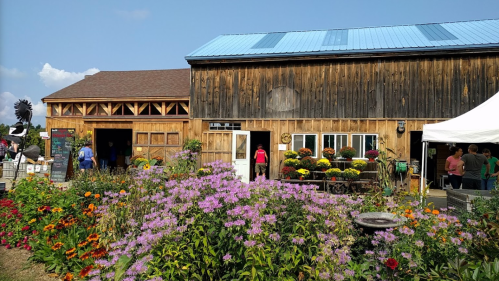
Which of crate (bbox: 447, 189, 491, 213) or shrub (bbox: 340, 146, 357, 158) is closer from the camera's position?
crate (bbox: 447, 189, 491, 213)

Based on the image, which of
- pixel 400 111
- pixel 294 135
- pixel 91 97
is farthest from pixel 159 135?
pixel 400 111

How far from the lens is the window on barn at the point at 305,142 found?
12844 mm

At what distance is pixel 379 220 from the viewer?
15.4 feet

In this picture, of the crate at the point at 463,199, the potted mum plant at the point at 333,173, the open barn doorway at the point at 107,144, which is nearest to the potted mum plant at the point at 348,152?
the potted mum plant at the point at 333,173

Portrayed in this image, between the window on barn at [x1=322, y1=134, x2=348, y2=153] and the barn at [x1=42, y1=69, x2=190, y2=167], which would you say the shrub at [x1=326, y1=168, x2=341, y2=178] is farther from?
the barn at [x1=42, y1=69, x2=190, y2=167]

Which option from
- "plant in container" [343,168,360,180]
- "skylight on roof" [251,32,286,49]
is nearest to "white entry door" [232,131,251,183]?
"skylight on roof" [251,32,286,49]

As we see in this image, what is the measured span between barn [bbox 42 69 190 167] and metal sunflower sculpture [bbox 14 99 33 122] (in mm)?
5384

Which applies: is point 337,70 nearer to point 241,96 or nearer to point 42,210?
point 241,96

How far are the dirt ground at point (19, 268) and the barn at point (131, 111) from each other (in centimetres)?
916

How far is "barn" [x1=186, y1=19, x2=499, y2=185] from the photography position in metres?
12.0

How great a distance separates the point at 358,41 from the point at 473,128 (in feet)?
24.2

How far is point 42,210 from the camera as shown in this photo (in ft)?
18.1

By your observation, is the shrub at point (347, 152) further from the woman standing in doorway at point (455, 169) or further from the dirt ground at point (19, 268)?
the dirt ground at point (19, 268)

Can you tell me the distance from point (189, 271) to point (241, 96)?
10567mm
